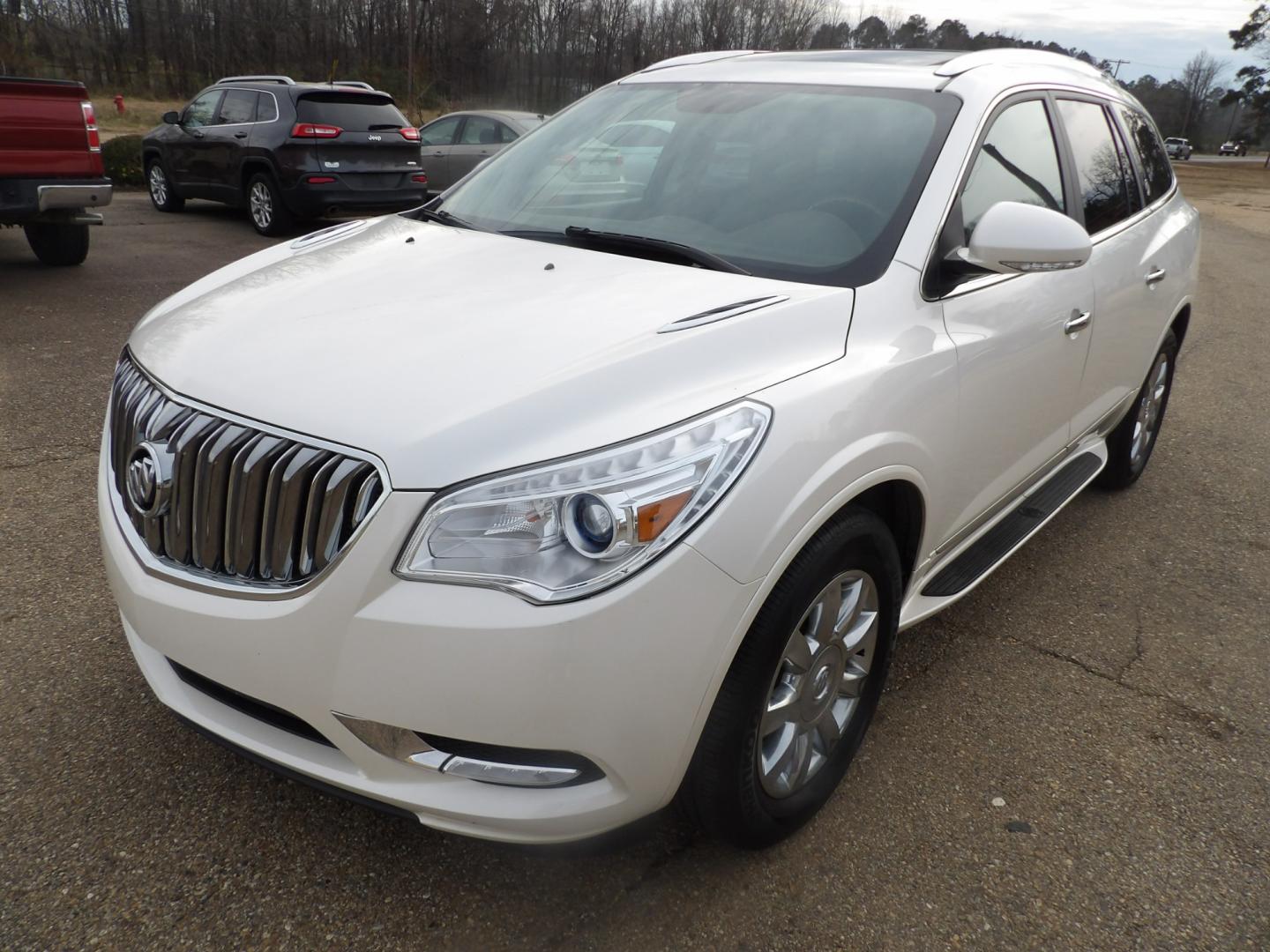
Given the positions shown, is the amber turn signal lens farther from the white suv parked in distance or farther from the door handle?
the door handle

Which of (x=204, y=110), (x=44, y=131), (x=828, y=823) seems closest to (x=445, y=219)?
(x=828, y=823)

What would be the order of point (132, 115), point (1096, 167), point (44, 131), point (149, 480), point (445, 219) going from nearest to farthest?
1. point (149, 480)
2. point (445, 219)
3. point (1096, 167)
4. point (44, 131)
5. point (132, 115)

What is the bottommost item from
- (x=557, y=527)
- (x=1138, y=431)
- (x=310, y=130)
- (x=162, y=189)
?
(x=162, y=189)

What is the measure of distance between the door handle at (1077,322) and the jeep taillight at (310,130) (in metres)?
9.55

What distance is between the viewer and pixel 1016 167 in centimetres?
309

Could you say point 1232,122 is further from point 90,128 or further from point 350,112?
point 90,128

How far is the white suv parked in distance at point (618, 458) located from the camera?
176 cm

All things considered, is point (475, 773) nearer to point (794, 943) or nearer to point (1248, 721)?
point (794, 943)

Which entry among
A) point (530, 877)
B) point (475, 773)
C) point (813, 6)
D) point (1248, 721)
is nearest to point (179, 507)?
point (475, 773)

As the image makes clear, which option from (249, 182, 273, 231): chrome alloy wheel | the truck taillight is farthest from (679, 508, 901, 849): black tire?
(249, 182, 273, 231): chrome alloy wheel

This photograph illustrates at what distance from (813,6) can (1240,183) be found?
1297 inches

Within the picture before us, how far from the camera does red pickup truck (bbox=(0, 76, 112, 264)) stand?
708 centimetres

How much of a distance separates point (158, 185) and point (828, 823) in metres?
13.4

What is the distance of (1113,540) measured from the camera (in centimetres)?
427
